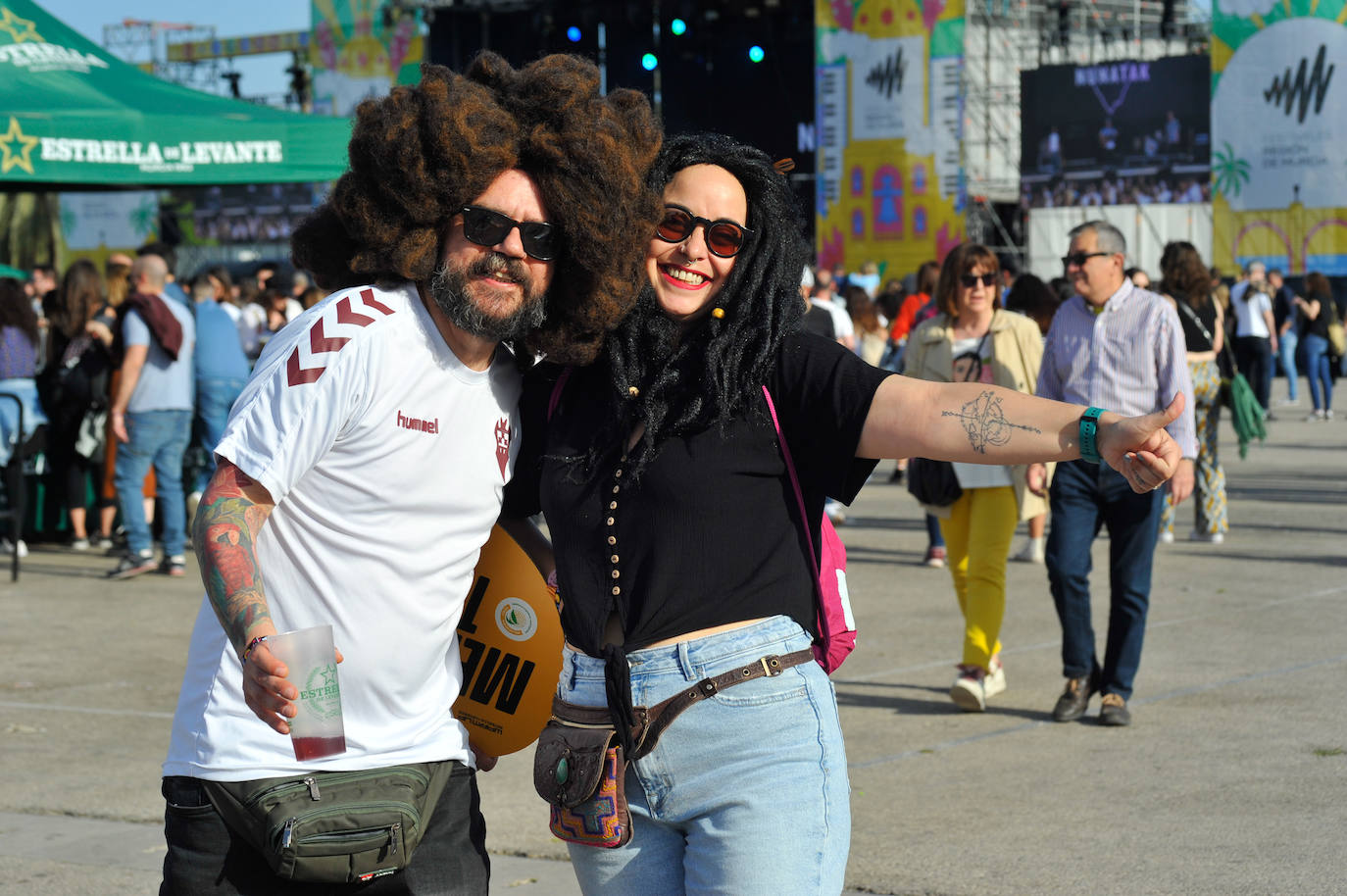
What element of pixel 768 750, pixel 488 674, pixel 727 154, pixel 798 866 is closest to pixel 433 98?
pixel 727 154

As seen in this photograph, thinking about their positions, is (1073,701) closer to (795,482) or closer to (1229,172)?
(795,482)

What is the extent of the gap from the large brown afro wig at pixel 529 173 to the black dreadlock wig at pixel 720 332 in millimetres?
72

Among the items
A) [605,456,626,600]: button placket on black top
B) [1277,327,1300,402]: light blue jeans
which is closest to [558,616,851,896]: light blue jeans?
[605,456,626,600]: button placket on black top

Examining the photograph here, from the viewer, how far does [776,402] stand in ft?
8.86

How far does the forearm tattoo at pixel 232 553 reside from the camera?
2434 millimetres

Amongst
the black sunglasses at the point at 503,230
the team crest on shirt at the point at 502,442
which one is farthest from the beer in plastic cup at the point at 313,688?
the black sunglasses at the point at 503,230

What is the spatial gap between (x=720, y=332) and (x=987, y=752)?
11.7 ft

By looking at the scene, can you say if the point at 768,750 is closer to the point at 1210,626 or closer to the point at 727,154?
the point at 727,154

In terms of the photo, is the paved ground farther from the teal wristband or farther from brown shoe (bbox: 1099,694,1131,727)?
the teal wristband

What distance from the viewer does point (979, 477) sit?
6707mm

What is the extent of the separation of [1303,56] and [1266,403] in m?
9.98

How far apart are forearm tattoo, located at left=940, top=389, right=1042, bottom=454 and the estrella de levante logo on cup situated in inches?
42.0

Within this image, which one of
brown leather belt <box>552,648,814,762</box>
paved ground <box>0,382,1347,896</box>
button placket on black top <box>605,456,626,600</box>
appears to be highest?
button placket on black top <box>605,456,626,600</box>

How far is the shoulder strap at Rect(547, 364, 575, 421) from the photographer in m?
2.90
